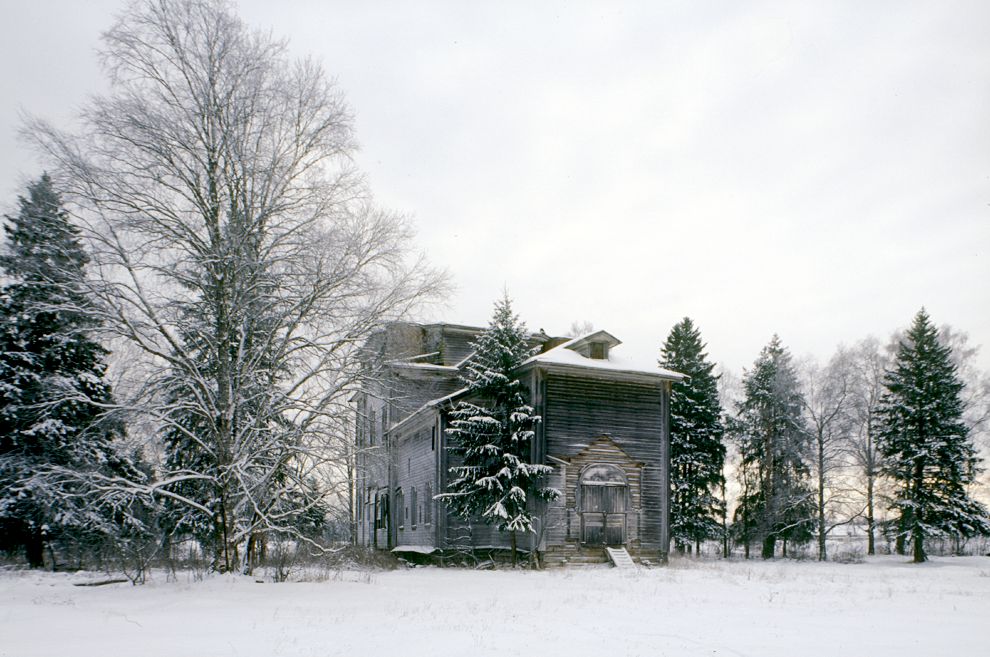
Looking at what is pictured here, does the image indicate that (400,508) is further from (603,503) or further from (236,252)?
(236,252)

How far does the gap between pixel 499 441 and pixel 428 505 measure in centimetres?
679

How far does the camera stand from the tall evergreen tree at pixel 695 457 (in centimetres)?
4191

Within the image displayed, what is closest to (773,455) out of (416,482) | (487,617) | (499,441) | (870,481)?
(870,481)

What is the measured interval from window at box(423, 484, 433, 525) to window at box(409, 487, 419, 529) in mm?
1466

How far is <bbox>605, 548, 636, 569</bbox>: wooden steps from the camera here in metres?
26.8

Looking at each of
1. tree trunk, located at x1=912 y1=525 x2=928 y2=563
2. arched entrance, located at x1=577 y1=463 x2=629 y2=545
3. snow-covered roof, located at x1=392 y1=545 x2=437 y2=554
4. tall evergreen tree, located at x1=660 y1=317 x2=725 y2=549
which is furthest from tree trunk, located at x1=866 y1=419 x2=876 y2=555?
snow-covered roof, located at x1=392 y1=545 x2=437 y2=554

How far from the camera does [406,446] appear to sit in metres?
36.5

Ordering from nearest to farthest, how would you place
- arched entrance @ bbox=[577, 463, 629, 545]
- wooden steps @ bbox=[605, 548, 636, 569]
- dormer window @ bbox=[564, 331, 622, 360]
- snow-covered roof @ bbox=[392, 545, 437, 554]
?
wooden steps @ bbox=[605, 548, 636, 569], arched entrance @ bbox=[577, 463, 629, 545], dormer window @ bbox=[564, 331, 622, 360], snow-covered roof @ bbox=[392, 545, 437, 554]

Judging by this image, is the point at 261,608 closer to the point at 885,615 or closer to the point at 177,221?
the point at 177,221

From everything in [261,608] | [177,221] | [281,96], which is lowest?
[261,608]

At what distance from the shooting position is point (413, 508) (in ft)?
114

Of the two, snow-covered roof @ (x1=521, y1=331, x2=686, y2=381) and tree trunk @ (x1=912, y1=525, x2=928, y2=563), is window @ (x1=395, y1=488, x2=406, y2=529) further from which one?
tree trunk @ (x1=912, y1=525, x2=928, y2=563)

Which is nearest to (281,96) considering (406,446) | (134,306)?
(134,306)

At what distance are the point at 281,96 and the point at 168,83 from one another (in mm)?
2822
